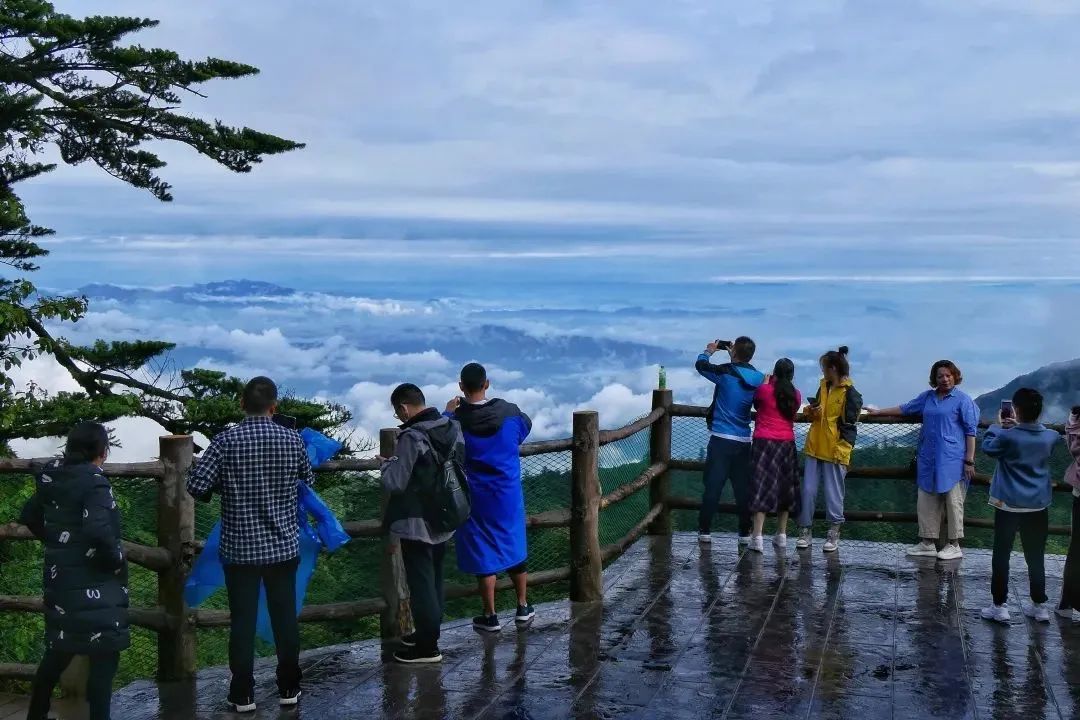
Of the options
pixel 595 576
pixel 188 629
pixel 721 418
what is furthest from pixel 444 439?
pixel 721 418

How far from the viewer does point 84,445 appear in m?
4.88

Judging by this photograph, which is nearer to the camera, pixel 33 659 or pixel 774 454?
pixel 774 454

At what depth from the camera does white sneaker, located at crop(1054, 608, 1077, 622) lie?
7.55m

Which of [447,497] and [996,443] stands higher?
[996,443]

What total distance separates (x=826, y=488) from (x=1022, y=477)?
93.1 inches

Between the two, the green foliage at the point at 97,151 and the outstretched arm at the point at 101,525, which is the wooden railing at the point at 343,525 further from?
the green foliage at the point at 97,151

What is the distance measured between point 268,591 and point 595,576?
2864 millimetres

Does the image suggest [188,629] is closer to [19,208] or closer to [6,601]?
[6,601]


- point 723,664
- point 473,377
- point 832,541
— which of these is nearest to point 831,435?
point 832,541

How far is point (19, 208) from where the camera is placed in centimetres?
1622

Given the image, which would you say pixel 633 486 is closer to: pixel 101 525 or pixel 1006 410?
pixel 1006 410

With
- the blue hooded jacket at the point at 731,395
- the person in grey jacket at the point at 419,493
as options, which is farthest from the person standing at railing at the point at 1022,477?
the person in grey jacket at the point at 419,493

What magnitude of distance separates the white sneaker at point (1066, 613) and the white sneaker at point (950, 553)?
62.6 inches

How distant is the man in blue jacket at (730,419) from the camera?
30.2 ft
